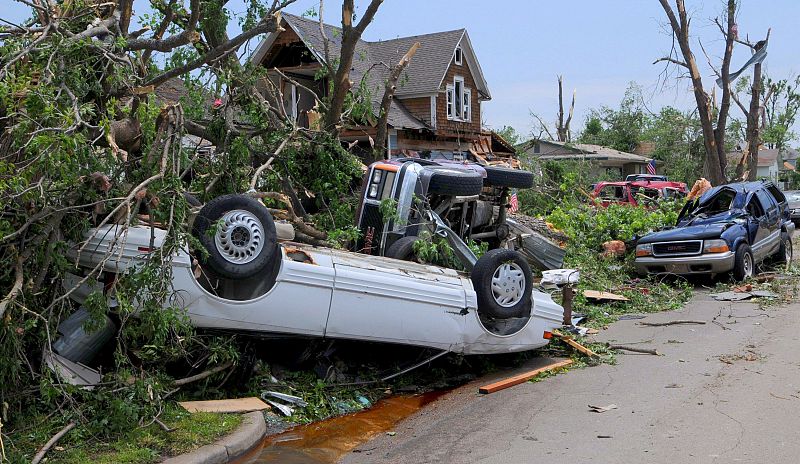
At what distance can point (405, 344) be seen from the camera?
721 centimetres

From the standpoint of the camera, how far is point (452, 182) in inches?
353

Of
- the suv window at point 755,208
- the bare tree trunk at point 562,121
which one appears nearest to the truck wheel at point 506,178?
the suv window at point 755,208

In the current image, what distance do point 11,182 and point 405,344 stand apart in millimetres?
3547

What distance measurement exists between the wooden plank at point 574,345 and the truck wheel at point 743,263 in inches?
228

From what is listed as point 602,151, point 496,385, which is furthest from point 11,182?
point 602,151

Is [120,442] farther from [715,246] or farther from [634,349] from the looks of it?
[715,246]

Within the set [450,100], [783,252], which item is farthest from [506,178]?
[450,100]

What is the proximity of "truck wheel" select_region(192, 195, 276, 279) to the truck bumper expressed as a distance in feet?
29.0

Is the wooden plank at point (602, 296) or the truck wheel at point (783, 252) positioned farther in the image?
the truck wheel at point (783, 252)

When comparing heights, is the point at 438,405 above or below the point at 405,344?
below

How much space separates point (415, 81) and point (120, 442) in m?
26.5

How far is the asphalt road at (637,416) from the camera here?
18.1 feet

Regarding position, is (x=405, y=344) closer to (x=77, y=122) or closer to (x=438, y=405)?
(x=438, y=405)

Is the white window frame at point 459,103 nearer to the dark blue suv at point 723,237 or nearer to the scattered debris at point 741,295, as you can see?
the dark blue suv at point 723,237
